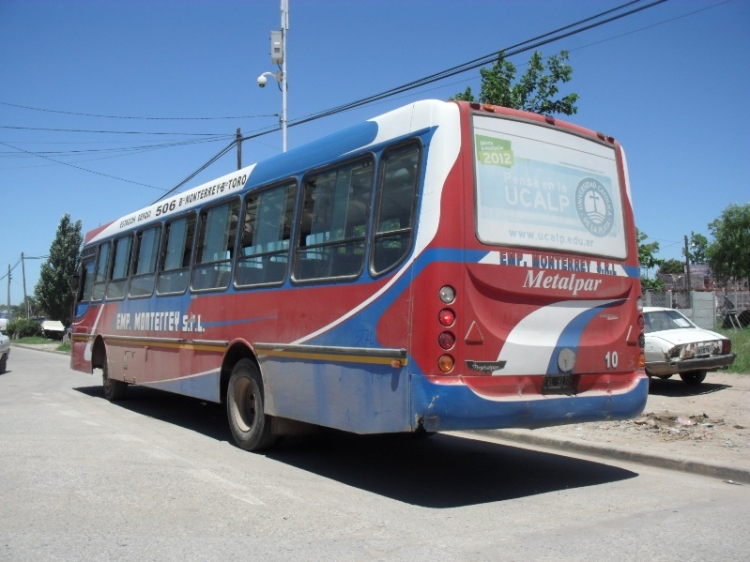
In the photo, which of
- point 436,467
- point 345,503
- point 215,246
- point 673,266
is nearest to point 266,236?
point 215,246

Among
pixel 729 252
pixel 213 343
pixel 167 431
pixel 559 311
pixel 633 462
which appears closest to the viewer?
pixel 559 311

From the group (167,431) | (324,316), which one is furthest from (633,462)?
(167,431)

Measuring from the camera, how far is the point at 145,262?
10.9 meters

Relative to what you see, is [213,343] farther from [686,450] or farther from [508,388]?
[686,450]

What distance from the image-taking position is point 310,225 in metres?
6.87

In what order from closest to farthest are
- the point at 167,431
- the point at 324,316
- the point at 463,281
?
1. the point at 463,281
2. the point at 324,316
3. the point at 167,431

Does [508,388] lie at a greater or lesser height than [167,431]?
greater

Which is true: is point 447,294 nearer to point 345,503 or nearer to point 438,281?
point 438,281

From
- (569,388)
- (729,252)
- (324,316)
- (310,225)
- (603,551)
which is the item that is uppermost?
(729,252)

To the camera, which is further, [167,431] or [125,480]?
[167,431]

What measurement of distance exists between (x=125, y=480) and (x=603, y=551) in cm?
415

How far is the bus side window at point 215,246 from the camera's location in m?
8.35

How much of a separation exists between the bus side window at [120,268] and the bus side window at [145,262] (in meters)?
0.37

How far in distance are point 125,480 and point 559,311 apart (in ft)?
13.5
